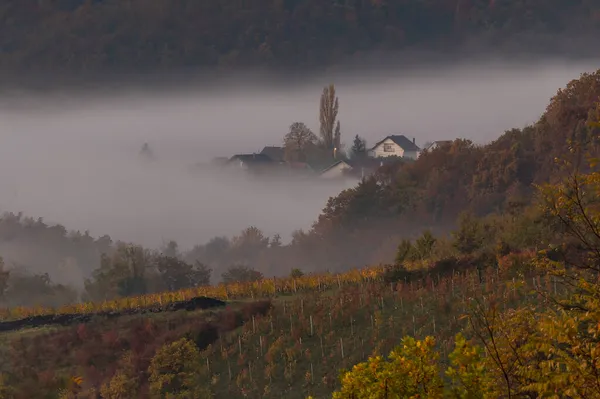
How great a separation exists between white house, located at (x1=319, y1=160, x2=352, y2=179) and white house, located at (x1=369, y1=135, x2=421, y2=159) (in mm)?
11728

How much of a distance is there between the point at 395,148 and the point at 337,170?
15.4 meters

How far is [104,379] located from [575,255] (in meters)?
20.0

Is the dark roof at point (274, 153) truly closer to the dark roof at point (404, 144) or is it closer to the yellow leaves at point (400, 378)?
the dark roof at point (404, 144)

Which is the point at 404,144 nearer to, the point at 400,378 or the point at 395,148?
the point at 395,148

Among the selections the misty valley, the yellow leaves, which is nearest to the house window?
the misty valley

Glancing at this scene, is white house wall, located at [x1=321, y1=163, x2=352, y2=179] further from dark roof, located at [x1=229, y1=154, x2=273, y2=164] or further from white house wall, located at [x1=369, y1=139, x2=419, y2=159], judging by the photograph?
dark roof, located at [x1=229, y1=154, x2=273, y2=164]

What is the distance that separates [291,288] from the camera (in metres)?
40.0

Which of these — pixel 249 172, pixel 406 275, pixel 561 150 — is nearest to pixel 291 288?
pixel 406 275

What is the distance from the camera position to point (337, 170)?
139000 mm

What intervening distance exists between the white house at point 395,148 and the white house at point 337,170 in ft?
38.5

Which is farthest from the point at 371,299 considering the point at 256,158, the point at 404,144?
the point at 256,158

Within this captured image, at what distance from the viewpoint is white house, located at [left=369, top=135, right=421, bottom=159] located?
481 feet

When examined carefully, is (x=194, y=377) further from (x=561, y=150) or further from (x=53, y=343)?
(x=561, y=150)

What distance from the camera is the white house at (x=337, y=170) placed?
137 metres
